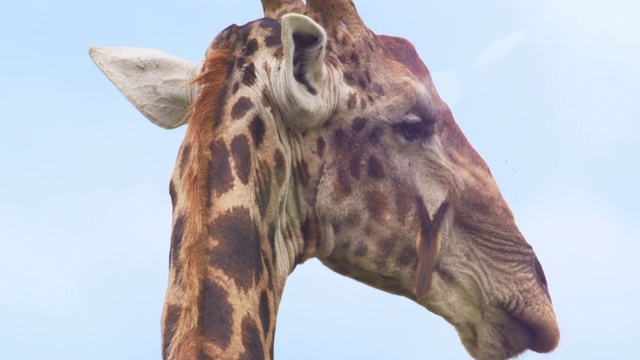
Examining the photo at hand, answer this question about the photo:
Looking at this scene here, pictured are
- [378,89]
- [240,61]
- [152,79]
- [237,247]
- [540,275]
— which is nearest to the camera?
[237,247]

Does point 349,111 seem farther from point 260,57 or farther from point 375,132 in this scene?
point 260,57

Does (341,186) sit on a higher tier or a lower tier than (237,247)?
higher

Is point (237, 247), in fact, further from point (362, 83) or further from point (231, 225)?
point (362, 83)

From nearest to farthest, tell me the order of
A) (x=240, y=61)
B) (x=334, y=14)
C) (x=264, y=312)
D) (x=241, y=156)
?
(x=264, y=312) < (x=241, y=156) < (x=240, y=61) < (x=334, y=14)

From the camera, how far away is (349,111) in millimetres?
6320

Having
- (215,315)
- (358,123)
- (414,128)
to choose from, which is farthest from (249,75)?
(215,315)

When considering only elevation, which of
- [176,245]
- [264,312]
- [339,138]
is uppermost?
[339,138]

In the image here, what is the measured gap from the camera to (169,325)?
5.38m

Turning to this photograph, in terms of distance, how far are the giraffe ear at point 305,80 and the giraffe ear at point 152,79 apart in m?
0.99

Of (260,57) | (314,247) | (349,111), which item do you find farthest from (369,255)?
(260,57)

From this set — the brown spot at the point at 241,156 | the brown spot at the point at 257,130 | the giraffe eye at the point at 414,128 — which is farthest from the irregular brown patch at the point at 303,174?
the giraffe eye at the point at 414,128

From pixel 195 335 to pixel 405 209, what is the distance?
1701 mm

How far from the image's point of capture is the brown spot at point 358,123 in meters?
6.32

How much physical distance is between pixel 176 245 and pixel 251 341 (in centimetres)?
66
